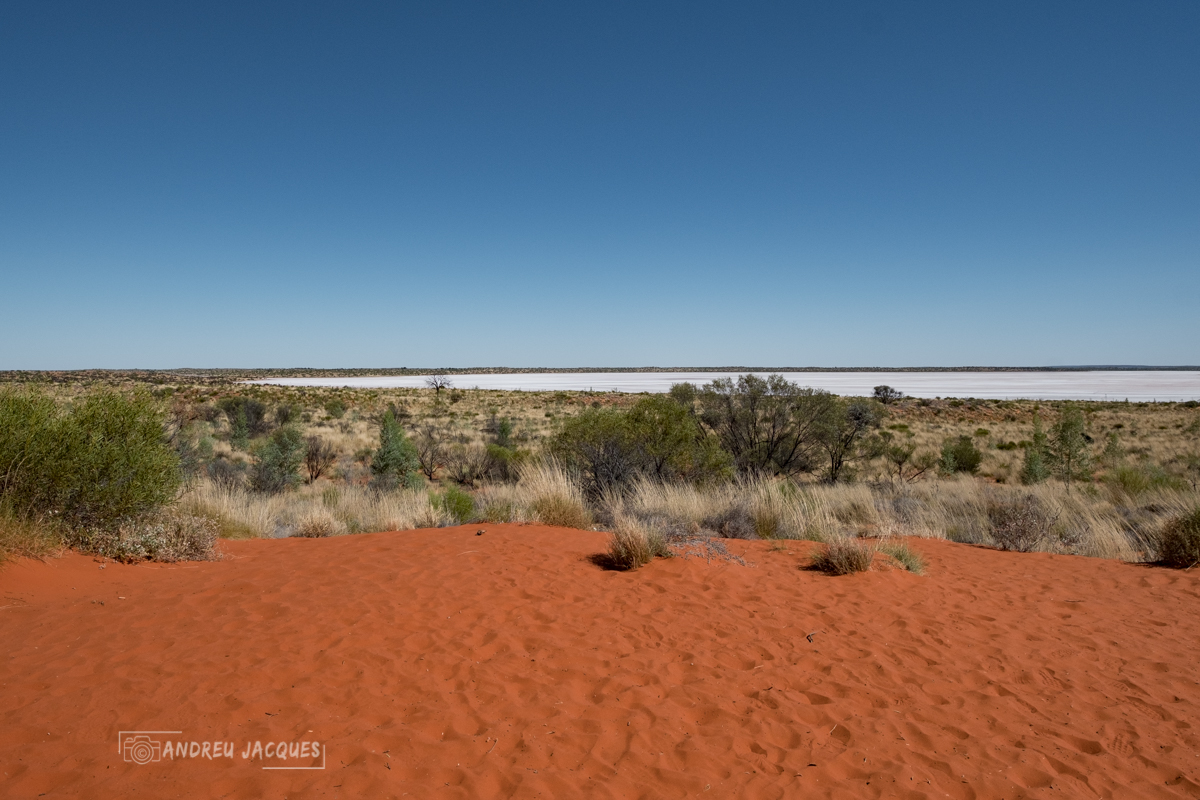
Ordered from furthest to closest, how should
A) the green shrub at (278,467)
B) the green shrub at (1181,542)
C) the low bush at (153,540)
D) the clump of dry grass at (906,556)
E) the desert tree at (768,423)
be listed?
the desert tree at (768,423)
the green shrub at (278,467)
the green shrub at (1181,542)
the clump of dry grass at (906,556)
the low bush at (153,540)

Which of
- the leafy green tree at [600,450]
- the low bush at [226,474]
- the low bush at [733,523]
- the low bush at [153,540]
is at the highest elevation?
the leafy green tree at [600,450]

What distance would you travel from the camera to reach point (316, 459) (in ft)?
63.8

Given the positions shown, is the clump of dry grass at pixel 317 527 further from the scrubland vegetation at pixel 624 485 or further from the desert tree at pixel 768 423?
the desert tree at pixel 768 423

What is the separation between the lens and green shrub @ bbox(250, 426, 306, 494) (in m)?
15.1

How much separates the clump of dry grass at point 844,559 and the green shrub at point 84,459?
844 cm

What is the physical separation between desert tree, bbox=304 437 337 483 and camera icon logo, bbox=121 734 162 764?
51.5 ft

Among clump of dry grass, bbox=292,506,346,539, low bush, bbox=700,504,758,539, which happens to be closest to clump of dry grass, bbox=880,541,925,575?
low bush, bbox=700,504,758,539

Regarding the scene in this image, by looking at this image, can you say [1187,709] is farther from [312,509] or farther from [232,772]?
[312,509]

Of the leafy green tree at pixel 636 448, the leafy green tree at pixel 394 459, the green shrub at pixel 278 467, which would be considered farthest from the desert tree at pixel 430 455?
the leafy green tree at pixel 636 448

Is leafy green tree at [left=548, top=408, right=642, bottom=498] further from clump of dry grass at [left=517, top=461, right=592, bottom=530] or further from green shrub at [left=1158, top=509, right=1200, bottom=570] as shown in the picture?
green shrub at [left=1158, top=509, right=1200, bottom=570]

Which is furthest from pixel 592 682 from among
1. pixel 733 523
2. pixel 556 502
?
pixel 733 523

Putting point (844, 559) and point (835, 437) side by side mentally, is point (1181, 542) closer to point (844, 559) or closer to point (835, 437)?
point (844, 559)

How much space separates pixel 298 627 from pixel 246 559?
298 cm

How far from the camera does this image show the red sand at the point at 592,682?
3.43 m
